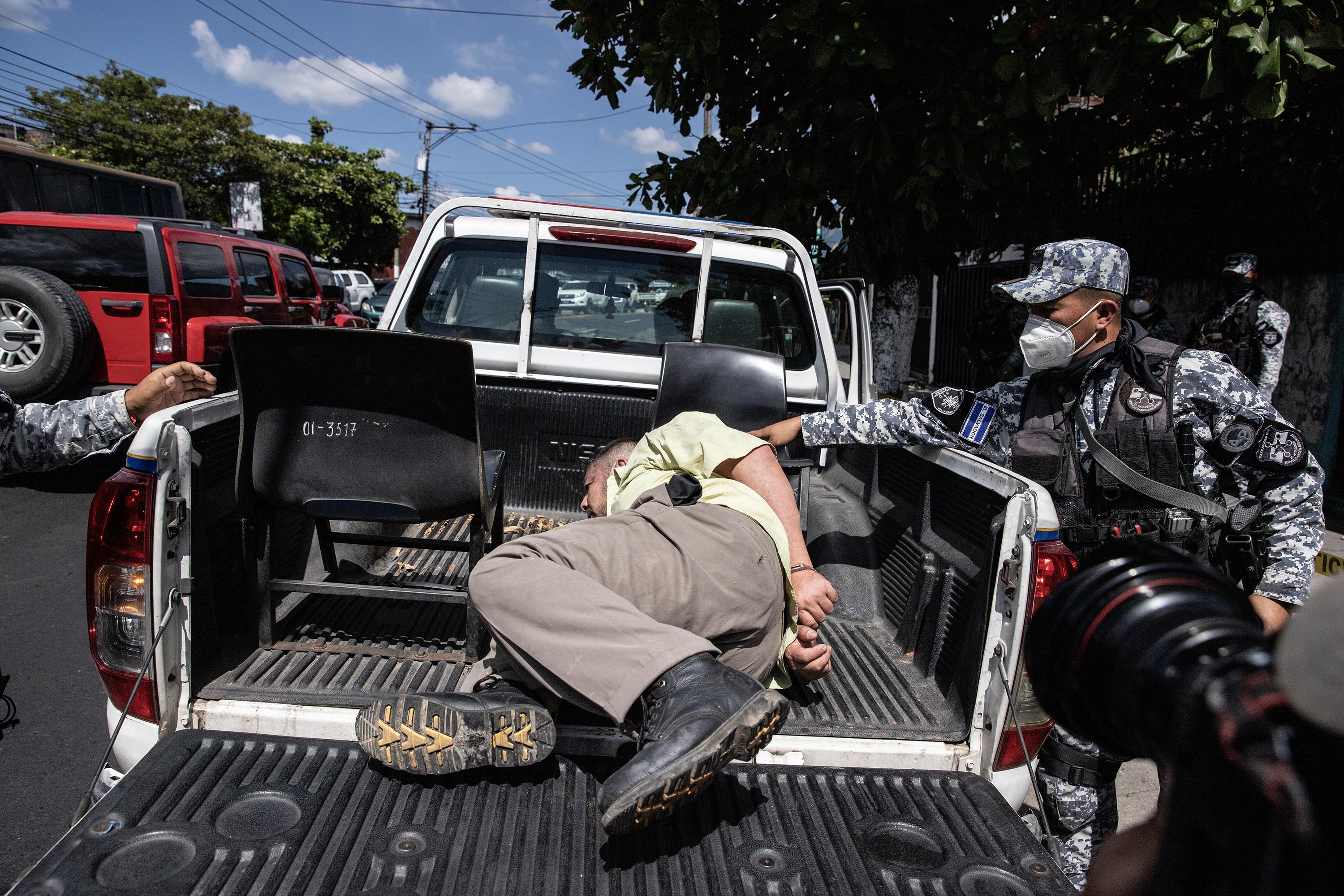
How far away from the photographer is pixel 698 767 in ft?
5.84

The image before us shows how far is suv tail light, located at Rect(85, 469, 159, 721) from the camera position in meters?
2.10

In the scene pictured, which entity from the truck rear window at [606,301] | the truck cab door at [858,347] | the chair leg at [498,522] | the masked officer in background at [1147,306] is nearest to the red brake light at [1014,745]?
the chair leg at [498,522]

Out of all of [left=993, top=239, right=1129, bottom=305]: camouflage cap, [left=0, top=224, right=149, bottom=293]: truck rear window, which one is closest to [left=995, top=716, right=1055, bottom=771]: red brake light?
[left=993, top=239, right=1129, bottom=305]: camouflage cap

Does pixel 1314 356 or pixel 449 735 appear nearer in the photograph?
pixel 449 735

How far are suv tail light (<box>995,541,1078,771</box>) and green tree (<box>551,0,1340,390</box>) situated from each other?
3431 millimetres

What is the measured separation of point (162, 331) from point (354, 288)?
21.1 metres

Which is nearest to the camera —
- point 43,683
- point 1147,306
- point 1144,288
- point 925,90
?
point 43,683

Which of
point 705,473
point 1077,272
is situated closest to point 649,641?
point 705,473

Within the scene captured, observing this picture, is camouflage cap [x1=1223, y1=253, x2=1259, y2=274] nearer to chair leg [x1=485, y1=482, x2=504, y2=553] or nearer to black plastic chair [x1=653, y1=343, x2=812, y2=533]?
black plastic chair [x1=653, y1=343, x2=812, y2=533]

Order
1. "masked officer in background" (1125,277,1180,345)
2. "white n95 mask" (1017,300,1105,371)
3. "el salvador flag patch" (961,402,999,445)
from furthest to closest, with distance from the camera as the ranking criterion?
"masked officer in background" (1125,277,1180,345)
"el salvador flag patch" (961,402,999,445)
"white n95 mask" (1017,300,1105,371)

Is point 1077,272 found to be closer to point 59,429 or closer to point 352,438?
point 352,438

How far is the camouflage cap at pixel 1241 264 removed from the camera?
21.6 ft

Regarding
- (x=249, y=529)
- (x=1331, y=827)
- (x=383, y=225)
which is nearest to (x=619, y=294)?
(x=249, y=529)

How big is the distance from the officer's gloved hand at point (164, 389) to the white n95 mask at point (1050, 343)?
2577mm
